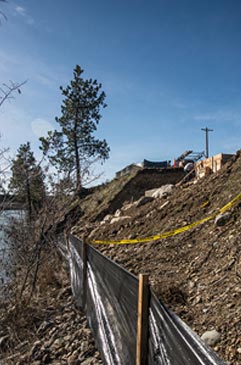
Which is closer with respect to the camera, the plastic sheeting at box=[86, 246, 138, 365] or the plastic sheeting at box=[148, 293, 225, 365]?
the plastic sheeting at box=[148, 293, 225, 365]

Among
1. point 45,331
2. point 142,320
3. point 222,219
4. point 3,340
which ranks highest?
point 222,219

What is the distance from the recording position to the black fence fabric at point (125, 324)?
4.35 ft

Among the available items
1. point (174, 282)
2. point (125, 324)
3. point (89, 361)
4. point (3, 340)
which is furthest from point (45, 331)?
point (125, 324)

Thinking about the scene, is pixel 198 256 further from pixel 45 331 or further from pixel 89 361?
pixel 45 331

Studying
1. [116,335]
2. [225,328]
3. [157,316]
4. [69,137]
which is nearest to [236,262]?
[225,328]

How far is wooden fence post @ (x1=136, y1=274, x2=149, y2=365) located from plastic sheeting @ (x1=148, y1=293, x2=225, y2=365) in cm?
5

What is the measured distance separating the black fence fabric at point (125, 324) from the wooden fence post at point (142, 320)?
0.05 metres

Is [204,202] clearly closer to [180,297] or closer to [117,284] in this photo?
[180,297]

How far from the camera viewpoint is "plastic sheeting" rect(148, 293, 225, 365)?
1208 millimetres

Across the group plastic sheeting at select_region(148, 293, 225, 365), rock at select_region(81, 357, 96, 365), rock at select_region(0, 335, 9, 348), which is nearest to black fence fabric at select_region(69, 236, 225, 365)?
plastic sheeting at select_region(148, 293, 225, 365)

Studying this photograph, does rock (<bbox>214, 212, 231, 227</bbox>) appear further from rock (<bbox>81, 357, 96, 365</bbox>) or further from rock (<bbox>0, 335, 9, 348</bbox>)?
rock (<bbox>0, 335, 9, 348</bbox>)

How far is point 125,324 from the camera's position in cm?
229

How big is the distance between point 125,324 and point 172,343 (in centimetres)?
91

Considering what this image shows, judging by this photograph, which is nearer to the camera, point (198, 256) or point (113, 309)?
point (113, 309)
